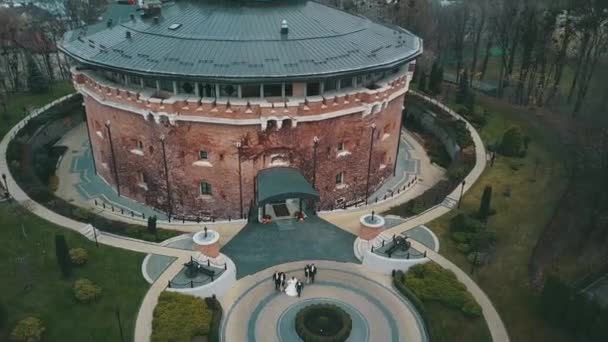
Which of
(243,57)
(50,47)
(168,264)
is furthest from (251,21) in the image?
(50,47)

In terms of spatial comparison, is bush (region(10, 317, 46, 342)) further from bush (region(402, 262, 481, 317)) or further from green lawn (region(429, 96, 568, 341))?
green lawn (region(429, 96, 568, 341))

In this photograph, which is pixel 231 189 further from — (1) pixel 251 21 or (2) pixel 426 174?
(2) pixel 426 174

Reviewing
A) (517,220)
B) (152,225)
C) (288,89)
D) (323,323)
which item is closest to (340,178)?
(288,89)

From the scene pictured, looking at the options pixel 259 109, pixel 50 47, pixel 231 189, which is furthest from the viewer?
pixel 50 47

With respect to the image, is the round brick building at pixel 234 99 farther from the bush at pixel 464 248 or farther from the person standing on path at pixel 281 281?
the bush at pixel 464 248

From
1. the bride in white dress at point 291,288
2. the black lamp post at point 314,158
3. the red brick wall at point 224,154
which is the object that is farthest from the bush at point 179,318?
the black lamp post at point 314,158

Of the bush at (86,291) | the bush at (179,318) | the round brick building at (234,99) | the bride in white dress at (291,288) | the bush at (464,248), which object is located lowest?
the bride in white dress at (291,288)
